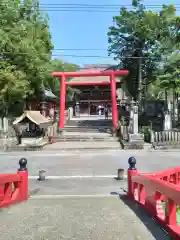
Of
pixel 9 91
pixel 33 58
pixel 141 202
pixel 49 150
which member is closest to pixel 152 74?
pixel 33 58

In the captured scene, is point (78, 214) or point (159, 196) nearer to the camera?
point (159, 196)

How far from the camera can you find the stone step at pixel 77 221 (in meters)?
4.05

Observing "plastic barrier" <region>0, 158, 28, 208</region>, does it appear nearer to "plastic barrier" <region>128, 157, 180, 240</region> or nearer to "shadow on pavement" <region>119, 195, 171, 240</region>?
"shadow on pavement" <region>119, 195, 171, 240</region>

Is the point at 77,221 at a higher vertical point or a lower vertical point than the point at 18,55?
lower

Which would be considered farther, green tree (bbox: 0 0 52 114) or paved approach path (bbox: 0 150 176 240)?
green tree (bbox: 0 0 52 114)

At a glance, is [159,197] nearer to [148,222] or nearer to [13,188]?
[148,222]

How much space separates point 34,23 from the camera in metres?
27.6

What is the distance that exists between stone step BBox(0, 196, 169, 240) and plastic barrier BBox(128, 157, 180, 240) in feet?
0.47

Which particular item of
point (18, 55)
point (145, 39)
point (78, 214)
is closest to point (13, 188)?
point (78, 214)

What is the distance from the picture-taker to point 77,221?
4.64 meters

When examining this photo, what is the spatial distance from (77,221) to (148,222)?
46.5 inches

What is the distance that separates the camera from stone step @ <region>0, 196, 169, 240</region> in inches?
160

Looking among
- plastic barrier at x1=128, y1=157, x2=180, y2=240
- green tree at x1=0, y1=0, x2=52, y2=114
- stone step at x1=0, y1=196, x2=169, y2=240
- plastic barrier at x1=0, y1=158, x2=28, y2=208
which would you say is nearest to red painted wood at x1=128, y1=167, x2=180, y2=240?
plastic barrier at x1=128, y1=157, x2=180, y2=240

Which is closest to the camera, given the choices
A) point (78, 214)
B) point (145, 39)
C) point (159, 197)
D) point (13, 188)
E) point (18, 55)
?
point (159, 197)
